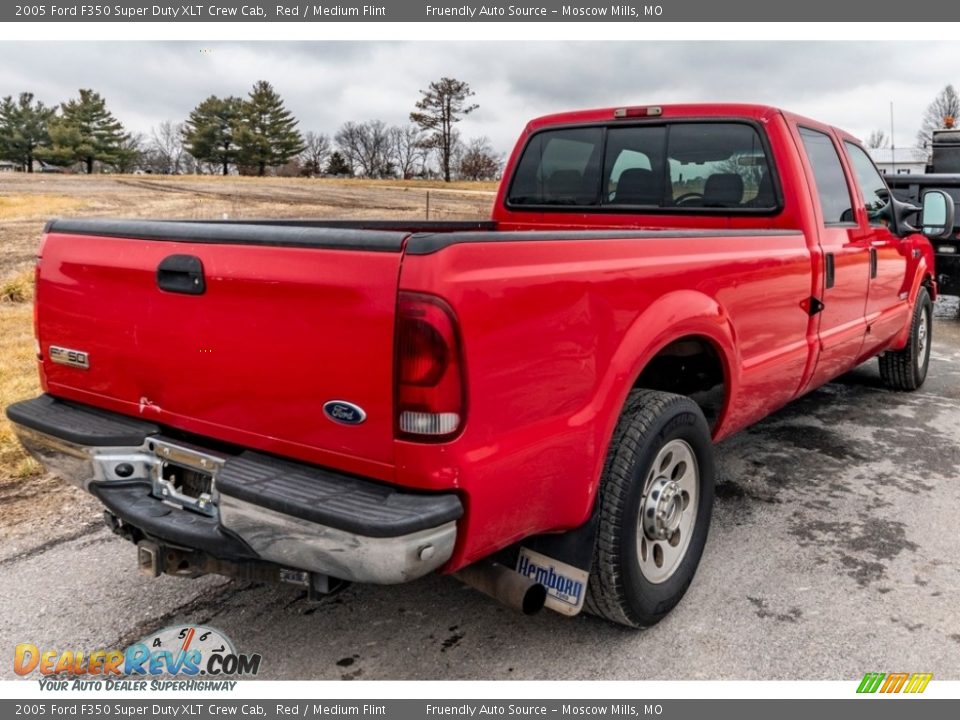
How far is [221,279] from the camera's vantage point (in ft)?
8.09

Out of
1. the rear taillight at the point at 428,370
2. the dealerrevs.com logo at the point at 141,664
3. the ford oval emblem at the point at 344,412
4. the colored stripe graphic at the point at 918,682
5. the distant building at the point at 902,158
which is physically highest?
the distant building at the point at 902,158

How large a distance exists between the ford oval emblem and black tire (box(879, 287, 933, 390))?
5.52 m

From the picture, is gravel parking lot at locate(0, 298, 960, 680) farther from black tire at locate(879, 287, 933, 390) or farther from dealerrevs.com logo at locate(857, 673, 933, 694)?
black tire at locate(879, 287, 933, 390)

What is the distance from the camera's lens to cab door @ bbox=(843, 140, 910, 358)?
16.4ft

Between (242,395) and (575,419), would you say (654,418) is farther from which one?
(242,395)

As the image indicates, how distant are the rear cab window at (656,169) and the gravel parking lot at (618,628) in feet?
5.39

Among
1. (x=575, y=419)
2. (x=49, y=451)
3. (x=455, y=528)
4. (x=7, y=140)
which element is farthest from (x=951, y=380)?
(x=7, y=140)

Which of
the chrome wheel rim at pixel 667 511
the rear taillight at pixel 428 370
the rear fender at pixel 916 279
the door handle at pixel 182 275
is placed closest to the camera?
the rear taillight at pixel 428 370

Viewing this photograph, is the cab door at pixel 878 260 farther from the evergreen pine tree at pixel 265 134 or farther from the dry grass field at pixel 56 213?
the evergreen pine tree at pixel 265 134

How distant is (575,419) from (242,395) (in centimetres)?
103

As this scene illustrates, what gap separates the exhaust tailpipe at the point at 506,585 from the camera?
260 cm

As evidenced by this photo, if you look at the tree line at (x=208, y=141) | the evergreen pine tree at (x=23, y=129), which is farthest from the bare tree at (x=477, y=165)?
the evergreen pine tree at (x=23, y=129)

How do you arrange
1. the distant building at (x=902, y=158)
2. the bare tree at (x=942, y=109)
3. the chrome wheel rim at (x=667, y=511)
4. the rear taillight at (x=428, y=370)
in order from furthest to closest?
the bare tree at (x=942, y=109) → the distant building at (x=902, y=158) → the chrome wheel rim at (x=667, y=511) → the rear taillight at (x=428, y=370)

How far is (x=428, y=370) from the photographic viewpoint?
2145 mm
